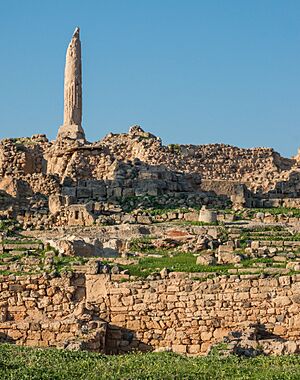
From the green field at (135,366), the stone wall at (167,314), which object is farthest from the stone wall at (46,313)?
the green field at (135,366)

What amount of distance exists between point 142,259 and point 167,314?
111 inches

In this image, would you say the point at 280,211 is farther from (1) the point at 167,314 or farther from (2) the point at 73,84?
(2) the point at 73,84

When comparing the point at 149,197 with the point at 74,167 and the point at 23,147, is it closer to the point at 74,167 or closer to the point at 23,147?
the point at 74,167

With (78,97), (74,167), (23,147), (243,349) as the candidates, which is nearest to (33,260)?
(243,349)

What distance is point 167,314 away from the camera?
73.0 ft

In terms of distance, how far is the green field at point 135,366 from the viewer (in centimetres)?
1642

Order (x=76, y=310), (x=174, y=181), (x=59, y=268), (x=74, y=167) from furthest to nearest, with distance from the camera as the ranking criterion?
(x=74, y=167) < (x=174, y=181) < (x=59, y=268) < (x=76, y=310)

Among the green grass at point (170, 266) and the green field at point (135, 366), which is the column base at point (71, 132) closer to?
the green grass at point (170, 266)

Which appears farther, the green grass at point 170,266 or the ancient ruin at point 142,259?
the green grass at point 170,266

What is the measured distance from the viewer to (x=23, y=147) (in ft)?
145

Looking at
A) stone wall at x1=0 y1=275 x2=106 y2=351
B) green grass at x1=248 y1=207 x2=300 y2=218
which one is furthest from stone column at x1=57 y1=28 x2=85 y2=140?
stone wall at x1=0 y1=275 x2=106 y2=351

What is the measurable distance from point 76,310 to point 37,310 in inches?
36.3

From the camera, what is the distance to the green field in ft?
53.9

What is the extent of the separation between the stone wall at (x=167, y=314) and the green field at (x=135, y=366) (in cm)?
300
